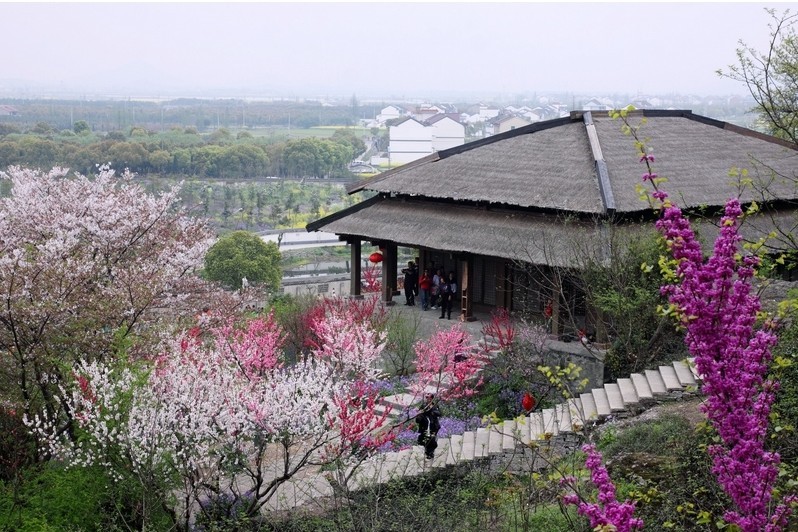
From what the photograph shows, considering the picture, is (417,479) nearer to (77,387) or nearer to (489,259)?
(77,387)

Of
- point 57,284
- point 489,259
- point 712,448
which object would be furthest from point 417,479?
point 489,259

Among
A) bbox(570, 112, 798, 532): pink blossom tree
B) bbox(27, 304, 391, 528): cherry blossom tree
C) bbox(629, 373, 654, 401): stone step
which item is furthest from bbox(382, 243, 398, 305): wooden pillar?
bbox(570, 112, 798, 532): pink blossom tree

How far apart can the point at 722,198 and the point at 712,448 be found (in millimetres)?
15823

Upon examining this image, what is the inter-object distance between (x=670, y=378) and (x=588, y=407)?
51.8 inches

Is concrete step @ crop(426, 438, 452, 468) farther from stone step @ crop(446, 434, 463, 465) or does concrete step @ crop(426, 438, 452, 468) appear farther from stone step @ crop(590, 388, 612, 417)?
stone step @ crop(590, 388, 612, 417)

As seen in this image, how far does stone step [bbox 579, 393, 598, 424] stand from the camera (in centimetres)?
1469

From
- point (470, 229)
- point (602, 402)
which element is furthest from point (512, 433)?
point (470, 229)

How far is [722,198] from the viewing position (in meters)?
21.8

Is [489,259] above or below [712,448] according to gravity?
below

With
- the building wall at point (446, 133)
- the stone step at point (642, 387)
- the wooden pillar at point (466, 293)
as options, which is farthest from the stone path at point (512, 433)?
the building wall at point (446, 133)

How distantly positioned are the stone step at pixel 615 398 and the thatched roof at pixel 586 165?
16.1 feet

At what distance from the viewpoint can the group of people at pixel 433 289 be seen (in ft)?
74.7

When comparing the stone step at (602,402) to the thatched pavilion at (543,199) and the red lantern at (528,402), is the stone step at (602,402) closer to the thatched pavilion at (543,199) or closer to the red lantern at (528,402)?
the red lantern at (528,402)

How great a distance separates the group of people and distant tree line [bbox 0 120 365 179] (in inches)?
1921
